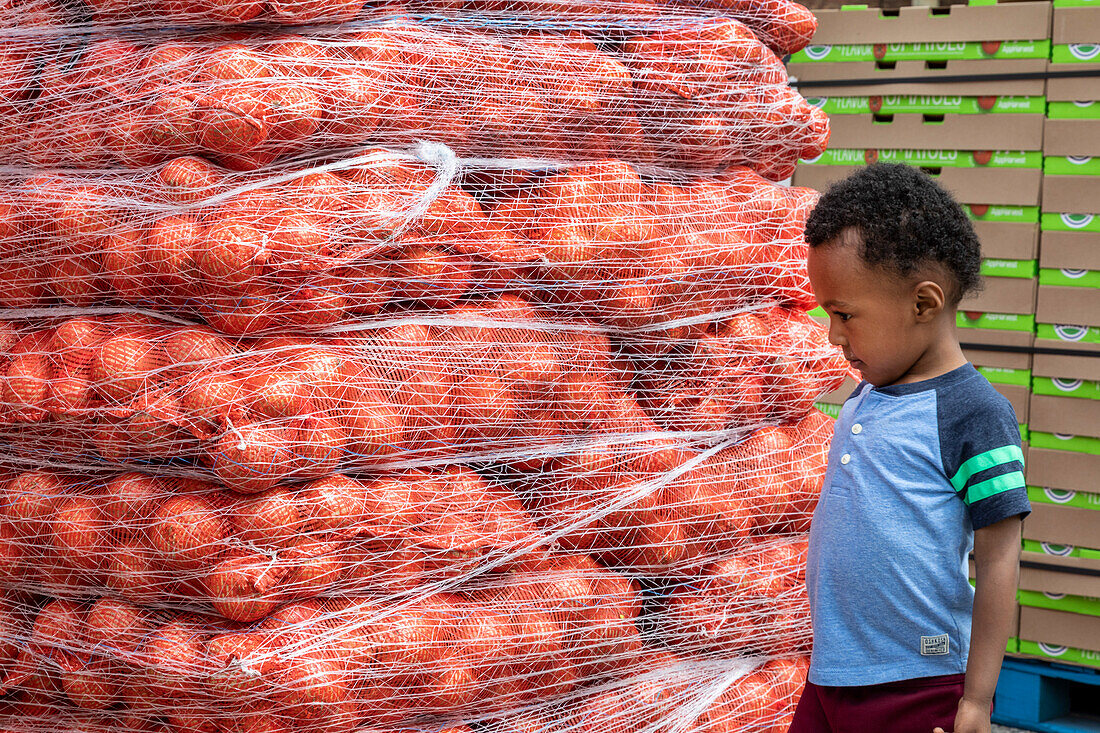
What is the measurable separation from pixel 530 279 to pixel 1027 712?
2.17 meters

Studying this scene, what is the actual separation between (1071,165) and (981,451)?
6.31 ft

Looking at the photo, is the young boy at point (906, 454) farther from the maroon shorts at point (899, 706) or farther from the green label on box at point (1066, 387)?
the green label on box at point (1066, 387)

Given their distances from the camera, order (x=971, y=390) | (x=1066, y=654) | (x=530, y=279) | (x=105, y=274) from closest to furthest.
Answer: (x=971, y=390) < (x=105, y=274) < (x=530, y=279) < (x=1066, y=654)

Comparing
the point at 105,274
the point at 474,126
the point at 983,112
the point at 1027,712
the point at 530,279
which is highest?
the point at 474,126

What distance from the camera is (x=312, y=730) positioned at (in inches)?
55.0

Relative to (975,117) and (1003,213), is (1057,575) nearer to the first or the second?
(1003,213)

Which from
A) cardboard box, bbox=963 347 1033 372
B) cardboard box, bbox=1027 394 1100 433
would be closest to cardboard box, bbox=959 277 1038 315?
cardboard box, bbox=963 347 1033 372

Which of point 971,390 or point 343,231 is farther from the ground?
point 343,231

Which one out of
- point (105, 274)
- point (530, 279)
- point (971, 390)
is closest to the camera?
point (971, 390)

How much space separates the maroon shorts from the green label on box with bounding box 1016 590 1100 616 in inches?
67.3

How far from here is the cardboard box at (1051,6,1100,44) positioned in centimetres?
276

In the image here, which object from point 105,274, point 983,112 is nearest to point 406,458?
point 105,274

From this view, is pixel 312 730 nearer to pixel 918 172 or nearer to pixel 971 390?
pixel 971 390

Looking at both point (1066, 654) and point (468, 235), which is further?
point (1066, 654)
